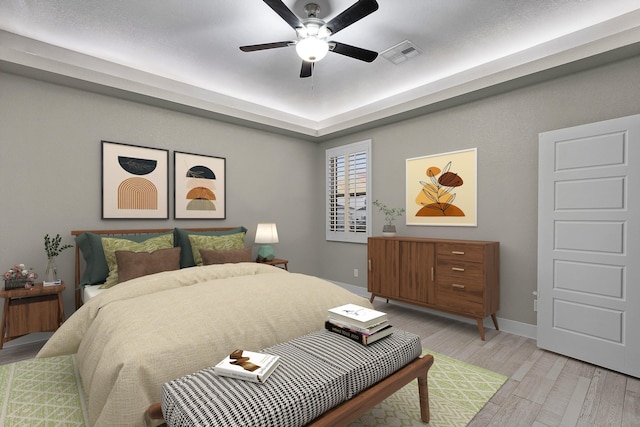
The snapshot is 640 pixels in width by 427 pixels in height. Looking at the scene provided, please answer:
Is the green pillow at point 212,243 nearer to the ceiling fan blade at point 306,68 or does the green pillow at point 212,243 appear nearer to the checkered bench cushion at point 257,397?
the ceiling fan blade at point 306,68

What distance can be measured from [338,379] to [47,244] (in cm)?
299

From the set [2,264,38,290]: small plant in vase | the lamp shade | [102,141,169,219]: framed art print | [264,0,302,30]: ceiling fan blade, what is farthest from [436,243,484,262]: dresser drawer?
[2,264,38,290]: small plant in vase

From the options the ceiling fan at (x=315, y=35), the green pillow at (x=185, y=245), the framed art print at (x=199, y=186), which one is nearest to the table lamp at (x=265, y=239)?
the framed art print at (x=199, y=186)

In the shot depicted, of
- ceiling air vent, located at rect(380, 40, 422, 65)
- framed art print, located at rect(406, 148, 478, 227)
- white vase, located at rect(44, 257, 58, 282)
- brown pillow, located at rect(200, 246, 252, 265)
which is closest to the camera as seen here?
white vase, located at rect(44, 257, 58, 282)

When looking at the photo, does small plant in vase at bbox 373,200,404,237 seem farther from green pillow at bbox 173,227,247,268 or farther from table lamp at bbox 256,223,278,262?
green pillow at bbox 173,227,247,268

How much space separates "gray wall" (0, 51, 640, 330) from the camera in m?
2.81

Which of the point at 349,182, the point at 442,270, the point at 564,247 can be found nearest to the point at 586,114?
the point at 564,247

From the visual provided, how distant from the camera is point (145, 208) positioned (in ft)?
11.6

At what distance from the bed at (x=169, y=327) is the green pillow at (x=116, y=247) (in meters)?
0.80

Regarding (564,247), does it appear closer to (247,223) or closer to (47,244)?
(247,223)

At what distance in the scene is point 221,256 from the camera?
3434 millimetres

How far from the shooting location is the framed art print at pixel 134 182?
130 inches

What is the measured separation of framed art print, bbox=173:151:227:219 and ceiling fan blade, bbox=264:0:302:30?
2.32 m

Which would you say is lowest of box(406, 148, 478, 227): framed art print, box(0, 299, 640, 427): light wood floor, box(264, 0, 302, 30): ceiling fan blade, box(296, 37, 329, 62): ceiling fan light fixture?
box(0, 299, 640, 427): light wood floor
